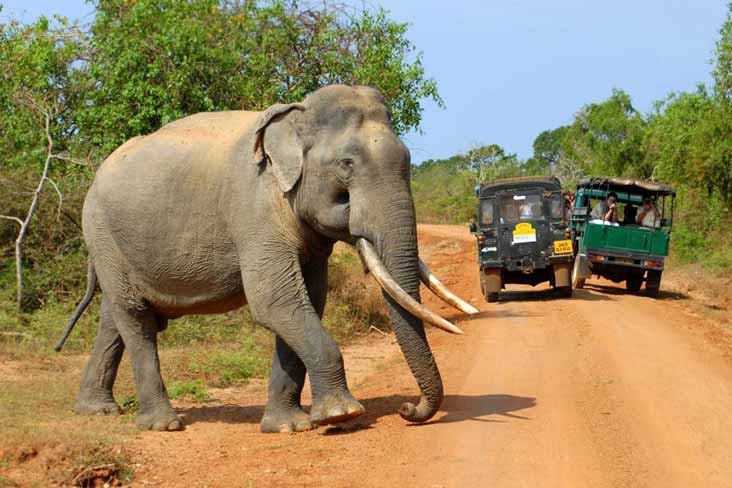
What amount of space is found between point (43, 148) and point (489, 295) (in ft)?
29.7

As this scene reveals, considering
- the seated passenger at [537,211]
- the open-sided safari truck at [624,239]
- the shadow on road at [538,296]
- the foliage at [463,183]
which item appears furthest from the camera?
the foliage at [463,183]

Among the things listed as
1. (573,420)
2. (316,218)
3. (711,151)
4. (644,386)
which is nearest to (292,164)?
(316,218)

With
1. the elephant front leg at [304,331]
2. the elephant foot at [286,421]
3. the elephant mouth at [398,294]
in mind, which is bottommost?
the elephant foot at [286,421]

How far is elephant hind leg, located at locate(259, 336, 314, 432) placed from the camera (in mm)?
9258

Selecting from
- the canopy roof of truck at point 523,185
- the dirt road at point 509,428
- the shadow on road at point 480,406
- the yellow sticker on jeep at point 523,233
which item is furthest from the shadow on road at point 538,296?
the shadow on road at point 480,406

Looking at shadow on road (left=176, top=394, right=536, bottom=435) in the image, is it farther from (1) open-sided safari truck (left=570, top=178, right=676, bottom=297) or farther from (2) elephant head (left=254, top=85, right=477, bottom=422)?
(1) open-sided safari truck (left=570, top=178, right=676, bottom=297)

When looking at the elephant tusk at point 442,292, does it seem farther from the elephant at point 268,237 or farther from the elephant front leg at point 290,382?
the elephant front leg at point 290,382

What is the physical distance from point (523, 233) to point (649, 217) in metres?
3.49

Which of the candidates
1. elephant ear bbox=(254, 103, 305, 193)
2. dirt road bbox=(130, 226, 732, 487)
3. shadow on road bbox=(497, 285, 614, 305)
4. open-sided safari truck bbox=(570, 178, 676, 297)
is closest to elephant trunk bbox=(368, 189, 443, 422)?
dirt road bbox=(130, 226, 732, 487)

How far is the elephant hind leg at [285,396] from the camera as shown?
9.26m

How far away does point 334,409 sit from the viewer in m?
8.59

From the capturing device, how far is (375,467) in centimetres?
753

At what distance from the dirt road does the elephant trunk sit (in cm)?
56

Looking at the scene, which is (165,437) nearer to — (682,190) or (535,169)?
(682,190)
